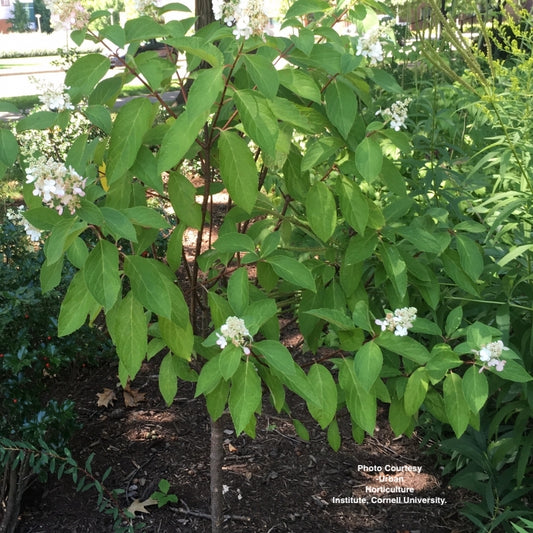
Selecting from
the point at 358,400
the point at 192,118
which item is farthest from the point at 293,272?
the point at 192,118

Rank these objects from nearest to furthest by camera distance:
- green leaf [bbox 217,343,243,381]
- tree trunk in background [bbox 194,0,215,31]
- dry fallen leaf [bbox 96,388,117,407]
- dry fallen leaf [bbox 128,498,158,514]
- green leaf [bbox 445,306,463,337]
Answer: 1. green leaf [bbox 217,343,243,381]
2. green leaf [bbox 445,306,463,337]
3. dry fallen leaf [bbox 128,498,158,514]
4. dry fallen leaf [bbox 96,388,117,407]
5. tree trunk in background [bbox 194,0,215,31]

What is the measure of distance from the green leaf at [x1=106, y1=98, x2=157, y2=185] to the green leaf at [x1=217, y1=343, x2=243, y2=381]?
1.46 ft

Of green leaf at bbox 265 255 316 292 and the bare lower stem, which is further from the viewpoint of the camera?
the bare lower stem

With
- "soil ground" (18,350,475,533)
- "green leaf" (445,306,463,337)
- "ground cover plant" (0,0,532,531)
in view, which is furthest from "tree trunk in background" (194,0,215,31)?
"green leaf" (445,306,463,337)

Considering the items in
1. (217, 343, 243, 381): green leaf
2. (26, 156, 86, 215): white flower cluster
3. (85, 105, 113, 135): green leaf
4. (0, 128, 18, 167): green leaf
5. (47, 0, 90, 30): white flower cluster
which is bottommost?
(217, 343, 243, 381): green leaf

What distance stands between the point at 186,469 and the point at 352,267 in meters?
1.41

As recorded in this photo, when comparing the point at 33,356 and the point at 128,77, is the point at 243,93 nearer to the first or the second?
the point at 128,77

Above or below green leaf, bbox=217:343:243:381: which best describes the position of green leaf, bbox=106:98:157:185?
above

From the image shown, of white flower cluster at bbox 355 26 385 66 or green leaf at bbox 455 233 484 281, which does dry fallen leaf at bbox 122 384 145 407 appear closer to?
green leaf at bbox 455 233 484 281

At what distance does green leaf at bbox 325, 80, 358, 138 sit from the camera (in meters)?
1.53

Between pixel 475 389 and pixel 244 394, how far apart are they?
0.55 m

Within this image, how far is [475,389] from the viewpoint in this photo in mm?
1519

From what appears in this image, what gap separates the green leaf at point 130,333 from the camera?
1474mm

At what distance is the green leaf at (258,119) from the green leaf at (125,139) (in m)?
0.23
